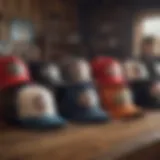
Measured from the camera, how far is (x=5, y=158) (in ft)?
2.60

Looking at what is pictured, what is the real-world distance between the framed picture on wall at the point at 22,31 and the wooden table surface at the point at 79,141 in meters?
0.49

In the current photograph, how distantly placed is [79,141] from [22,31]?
0.64m

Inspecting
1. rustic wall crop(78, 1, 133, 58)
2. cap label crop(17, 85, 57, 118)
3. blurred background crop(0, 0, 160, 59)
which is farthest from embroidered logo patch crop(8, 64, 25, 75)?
rustic wall crop(78, 1, 133, 58)

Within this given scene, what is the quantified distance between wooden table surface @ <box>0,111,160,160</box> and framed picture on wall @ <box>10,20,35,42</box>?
1.60 feet

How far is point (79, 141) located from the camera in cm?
94

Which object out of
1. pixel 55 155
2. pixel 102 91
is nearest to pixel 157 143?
pixel 55 155

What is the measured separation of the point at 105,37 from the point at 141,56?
0.15 m

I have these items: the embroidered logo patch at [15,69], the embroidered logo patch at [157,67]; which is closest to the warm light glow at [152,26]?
the embroidered logo patch at [157,67]

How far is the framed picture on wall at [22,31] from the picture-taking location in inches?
57.8

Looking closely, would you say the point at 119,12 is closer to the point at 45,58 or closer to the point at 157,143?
the point at 45,58

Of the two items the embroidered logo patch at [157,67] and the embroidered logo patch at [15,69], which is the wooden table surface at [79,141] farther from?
the embroidered logo patch at [157,67]

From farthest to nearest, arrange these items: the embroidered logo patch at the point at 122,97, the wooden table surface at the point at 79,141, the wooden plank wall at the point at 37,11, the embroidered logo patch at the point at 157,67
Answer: the embroidered logo patch at the point at 157,67 → the wooden plank wall at the point at 37,11 → the embroidered logo patch at the point at 122,97 → the wooden table surface at the point at 79,141

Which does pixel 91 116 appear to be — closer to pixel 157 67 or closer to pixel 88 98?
pixel 88 98

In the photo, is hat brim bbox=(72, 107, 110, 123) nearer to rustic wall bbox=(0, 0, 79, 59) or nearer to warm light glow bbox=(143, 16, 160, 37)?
rustic wall bbox=(0, 0, 79, 59)
